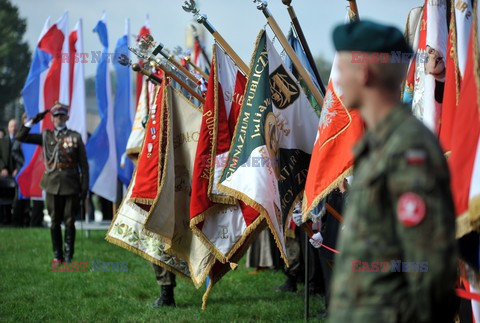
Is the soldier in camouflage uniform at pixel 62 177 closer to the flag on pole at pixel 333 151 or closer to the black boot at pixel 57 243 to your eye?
the black boot at pixel 57 243

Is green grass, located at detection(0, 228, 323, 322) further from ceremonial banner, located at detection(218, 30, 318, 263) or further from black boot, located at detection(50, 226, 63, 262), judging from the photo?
ceremonial banner, located at detection(218, 30, 318, 263)

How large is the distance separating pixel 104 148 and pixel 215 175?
7018 millimetres

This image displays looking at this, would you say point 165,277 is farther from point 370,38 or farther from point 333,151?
point 370,38

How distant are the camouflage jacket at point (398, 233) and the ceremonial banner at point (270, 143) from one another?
317 centimetres

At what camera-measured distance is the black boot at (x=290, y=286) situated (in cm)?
850

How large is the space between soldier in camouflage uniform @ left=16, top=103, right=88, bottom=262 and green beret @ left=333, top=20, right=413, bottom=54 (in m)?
8.18

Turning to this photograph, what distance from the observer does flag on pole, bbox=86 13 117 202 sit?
12641 mm

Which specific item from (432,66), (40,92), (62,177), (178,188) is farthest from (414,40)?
(40,92)

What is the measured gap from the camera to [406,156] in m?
2.31

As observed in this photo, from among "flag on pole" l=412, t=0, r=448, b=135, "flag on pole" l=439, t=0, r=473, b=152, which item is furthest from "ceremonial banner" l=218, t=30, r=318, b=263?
"flag on pole" l=439, t=0, r=473, b=152

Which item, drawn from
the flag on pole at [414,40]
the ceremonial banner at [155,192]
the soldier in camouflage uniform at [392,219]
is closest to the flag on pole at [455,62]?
the flag on pole at [414,40]

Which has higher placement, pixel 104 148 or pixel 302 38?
pixel 302 38

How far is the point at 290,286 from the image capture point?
8508 millimetres

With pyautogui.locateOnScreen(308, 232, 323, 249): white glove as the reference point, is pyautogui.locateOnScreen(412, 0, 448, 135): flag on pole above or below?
above
